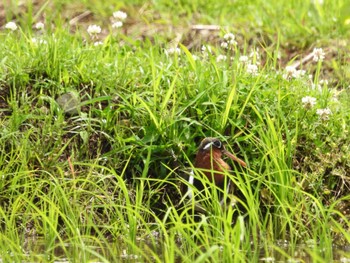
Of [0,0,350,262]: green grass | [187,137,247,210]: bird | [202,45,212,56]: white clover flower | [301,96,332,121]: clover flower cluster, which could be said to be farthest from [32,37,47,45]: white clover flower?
[301,96,332,121]: clover flower cluster

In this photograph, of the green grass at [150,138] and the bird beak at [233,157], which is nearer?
the green grass at [150,138]

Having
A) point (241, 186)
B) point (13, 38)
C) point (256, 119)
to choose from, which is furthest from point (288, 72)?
point (13, 38)

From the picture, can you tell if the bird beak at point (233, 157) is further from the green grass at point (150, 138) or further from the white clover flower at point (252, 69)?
the white clover flower at point (252, 69)

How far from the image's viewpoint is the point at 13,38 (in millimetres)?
6934

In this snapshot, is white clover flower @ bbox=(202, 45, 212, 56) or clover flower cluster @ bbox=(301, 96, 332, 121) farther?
white clover flower @ bbox=(202, 45, 212, 56)

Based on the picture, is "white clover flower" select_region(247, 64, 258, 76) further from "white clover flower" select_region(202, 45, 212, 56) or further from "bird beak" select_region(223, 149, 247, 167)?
"bird beak" select_region(223, 149, 247, 167)

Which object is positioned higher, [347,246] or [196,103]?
[196,103]

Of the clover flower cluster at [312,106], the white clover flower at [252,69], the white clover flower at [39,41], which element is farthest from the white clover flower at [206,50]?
the white clover flower at [39,41]

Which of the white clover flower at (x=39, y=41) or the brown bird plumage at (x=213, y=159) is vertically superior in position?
the white clover flower at (x=39, y=41)

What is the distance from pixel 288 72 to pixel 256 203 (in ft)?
4.74

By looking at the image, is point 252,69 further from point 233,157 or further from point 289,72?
point 233,157

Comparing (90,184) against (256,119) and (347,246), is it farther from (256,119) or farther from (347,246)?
(347,246)

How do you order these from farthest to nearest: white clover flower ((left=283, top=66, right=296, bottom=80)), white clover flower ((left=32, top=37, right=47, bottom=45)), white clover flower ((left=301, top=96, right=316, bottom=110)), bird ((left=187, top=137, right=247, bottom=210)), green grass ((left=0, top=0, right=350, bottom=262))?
white clover flower ((left=32, top=37, right=47, bottom=45)) → white clover flower ((left=283, top=66, right=296, bottom=80)) → white clover flower ((left=301, top=96, right=316, bottom=110)) → bird ((left=187, top=137, right=247, bottom=210)) → green grass ((left=0, top=0, right=350, bottom=262))

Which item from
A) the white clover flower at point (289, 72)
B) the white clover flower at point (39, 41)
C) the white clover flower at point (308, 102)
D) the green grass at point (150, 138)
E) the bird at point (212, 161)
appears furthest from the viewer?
the white clover flower at point (39, 41)
